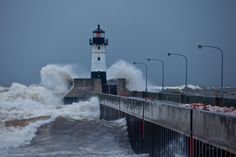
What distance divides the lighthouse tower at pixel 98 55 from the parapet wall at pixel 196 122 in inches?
1278

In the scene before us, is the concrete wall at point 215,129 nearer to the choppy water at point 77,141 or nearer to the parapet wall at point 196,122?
the parapet wall at point 196,122

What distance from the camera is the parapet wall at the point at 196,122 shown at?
10633mm

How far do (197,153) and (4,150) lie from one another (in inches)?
369

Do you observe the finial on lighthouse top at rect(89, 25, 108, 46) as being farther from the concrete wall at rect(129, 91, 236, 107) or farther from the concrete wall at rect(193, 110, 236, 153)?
the concrete wall at rect(193, 110, 236, 153)

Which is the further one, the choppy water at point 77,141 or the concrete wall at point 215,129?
the choppy water at point 77,141

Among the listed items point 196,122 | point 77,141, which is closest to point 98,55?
point 77,141

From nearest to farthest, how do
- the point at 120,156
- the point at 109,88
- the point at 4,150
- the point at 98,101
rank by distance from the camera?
the point at 120,156 → the point at 4,150 → the point at 98,101 → the point at 109,88

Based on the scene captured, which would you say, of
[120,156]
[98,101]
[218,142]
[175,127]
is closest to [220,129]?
[218,142]

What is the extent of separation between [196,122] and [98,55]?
41.8 metres

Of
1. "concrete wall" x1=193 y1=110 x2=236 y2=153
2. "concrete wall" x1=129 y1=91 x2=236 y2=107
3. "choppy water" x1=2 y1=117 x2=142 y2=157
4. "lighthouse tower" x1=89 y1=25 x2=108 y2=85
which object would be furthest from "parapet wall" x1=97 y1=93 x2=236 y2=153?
"lighthouse tower" x1=89 y1=25 x2=108 y2=85

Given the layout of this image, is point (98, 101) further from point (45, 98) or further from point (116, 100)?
point (45, 98)

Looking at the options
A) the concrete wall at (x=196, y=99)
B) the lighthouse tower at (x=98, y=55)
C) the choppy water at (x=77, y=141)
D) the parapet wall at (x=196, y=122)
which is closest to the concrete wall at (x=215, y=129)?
the parapet wall at (x=196, y=122)

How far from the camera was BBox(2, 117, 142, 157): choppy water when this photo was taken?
1908 cm

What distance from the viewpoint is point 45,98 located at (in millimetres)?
55469
